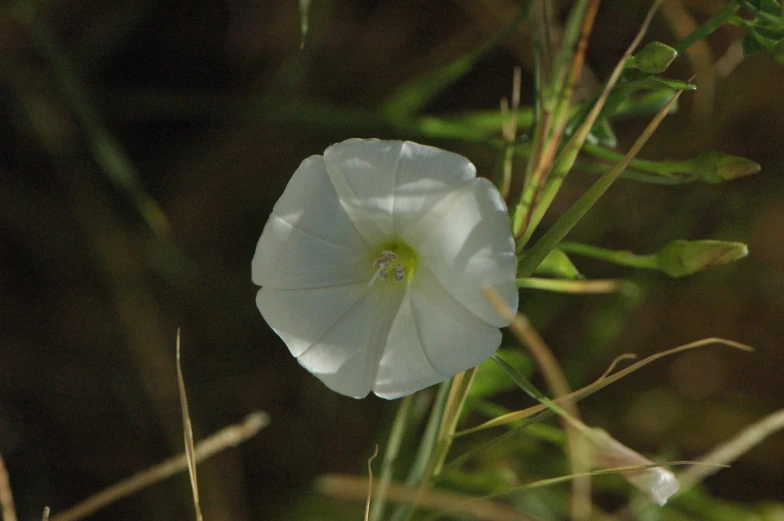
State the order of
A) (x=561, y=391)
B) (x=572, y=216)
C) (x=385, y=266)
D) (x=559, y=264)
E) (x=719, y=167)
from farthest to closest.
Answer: (x=385, y=266) → (x=719, y=167) → (x=559, y=264) → (x=572, y=216) → (x=561, y=391)

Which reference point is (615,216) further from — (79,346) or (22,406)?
(22,406)

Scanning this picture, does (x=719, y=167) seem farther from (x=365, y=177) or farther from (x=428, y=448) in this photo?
(x=428, y=448)

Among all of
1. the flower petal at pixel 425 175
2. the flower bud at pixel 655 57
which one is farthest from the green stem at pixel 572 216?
the flower petal at pixel 425 175

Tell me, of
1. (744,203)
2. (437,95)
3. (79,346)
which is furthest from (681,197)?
(79,346)

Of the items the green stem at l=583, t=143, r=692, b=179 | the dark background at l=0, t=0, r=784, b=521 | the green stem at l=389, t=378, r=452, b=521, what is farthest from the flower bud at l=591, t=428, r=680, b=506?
the dark background at l=0, t=0, r=784, b=521

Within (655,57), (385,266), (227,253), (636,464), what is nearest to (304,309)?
(385,266)

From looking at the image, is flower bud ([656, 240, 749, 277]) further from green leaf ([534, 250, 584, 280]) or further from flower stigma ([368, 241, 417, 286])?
flower stigma ([368, 241, 417, 286])
